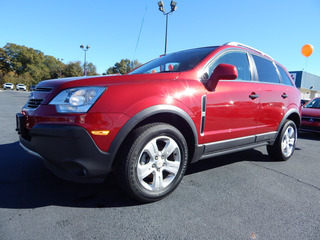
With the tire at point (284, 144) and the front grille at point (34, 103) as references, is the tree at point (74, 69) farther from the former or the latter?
the front grille at point (34, 103)

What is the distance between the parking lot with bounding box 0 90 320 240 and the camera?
166 centimetres

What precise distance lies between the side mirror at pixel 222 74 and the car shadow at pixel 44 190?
129 cm

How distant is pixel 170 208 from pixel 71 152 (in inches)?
41.2

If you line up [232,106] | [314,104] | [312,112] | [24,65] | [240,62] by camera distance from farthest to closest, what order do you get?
[24,65]
[314,104]
[312,112]
[240,62]
[232,106]

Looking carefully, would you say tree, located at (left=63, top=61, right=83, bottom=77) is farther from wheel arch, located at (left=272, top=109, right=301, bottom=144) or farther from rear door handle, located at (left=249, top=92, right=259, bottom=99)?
rear door handle, located at (left=249, top=92, right=259, bottom=99)

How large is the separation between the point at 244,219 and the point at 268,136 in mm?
1845

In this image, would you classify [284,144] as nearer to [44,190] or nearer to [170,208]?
[170,208]

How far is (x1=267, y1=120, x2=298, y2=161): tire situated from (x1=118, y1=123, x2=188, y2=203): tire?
2218 mm

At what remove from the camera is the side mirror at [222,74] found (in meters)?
2.22

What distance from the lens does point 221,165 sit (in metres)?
3.34

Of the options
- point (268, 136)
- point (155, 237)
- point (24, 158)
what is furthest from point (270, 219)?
point (24, 158)

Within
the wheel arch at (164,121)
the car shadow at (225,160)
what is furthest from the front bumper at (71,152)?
the car shadow at (225,160)

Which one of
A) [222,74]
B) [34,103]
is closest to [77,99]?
[34,103]

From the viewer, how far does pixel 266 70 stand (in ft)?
11.4
